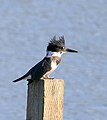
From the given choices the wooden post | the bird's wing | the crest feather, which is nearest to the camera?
the wooden post

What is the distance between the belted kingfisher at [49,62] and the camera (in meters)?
3.50

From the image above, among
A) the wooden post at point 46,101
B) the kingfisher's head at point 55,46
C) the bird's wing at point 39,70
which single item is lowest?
the wooden post at point 46,101

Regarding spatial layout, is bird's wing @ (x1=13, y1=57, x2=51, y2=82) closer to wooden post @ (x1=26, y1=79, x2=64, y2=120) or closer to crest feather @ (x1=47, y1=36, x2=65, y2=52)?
crest feather @ (x1=47, y1=36, x2=65, y2=52)

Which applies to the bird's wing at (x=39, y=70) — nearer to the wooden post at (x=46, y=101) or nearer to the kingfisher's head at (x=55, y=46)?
the kingfisher's head at (x=55, y=46)

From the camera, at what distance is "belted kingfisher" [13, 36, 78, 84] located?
3.50 metres

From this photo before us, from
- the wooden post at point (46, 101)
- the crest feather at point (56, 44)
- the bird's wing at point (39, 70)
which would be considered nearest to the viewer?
the wooden post at point (46, 101)

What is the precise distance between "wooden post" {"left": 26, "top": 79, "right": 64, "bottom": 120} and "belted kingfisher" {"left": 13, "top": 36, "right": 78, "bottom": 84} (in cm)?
29

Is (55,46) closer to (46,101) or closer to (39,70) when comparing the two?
(39,70)

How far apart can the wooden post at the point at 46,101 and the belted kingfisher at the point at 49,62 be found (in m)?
0.29

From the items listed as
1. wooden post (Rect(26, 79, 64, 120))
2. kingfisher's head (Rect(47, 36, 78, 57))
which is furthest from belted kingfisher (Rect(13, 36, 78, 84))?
wooden post (Rect(26, 79, 64, 120))

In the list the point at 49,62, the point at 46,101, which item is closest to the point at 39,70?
the point at 49,62

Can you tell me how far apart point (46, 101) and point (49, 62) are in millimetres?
675

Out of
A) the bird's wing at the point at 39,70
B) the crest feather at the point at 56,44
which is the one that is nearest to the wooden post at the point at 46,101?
the bird's wing at the point at 39,70

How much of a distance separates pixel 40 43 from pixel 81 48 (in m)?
0.66
